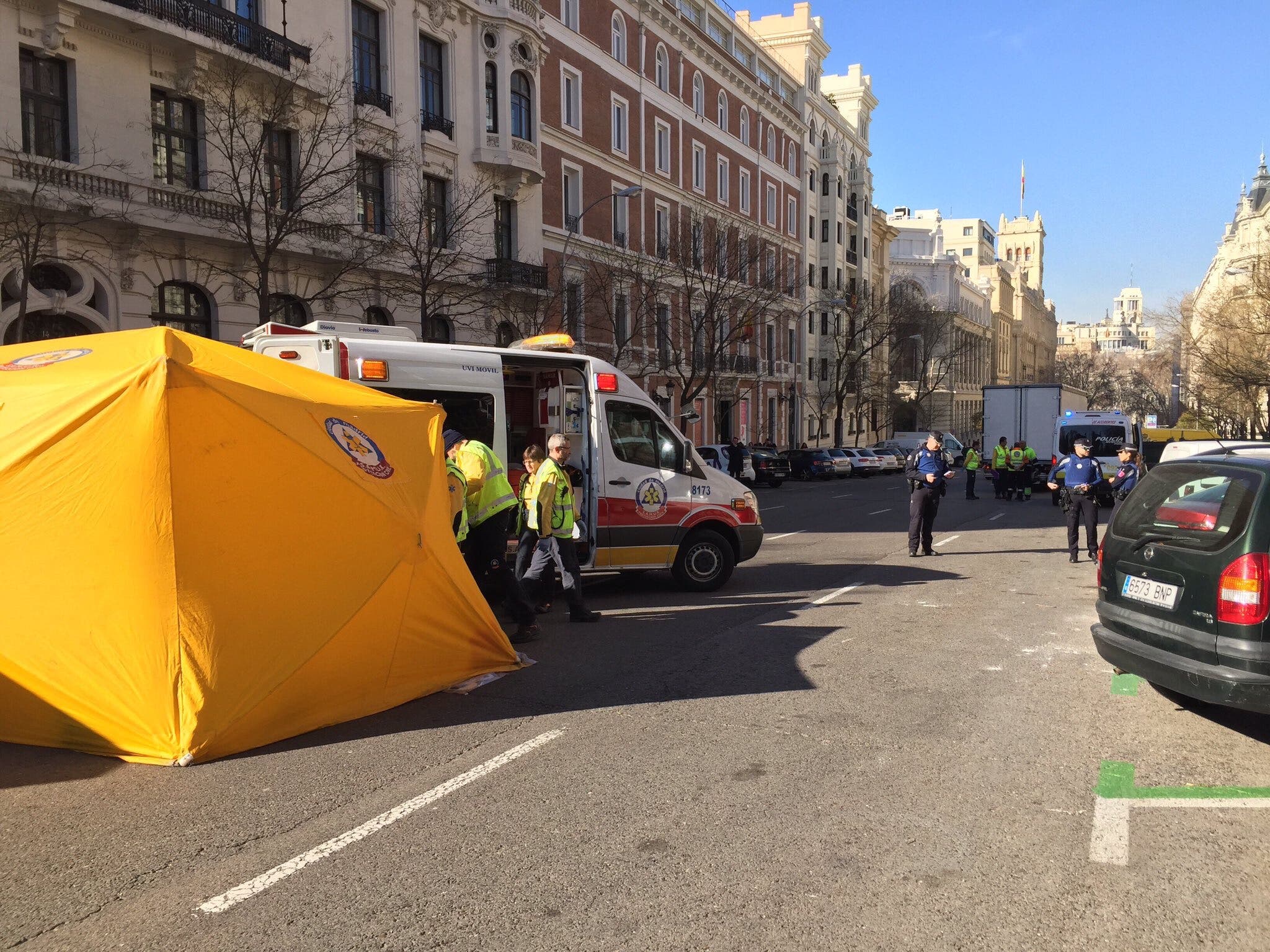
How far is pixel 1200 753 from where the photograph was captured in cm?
550

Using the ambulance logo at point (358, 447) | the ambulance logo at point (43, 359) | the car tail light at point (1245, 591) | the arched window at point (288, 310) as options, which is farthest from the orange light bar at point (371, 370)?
the arched window at point (288, 310)

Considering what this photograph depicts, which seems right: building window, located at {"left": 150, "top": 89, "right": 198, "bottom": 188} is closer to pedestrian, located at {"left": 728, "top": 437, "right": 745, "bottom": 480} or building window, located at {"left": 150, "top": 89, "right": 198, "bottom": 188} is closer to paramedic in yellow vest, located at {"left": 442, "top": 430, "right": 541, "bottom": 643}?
paramedic in yellow vest, located at {"left": 442, "top": 430, "right": 541, "bottom": 643}

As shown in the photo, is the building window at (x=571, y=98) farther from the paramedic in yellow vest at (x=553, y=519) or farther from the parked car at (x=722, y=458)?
the paramedic in yellow vest at (x=553, y=519)

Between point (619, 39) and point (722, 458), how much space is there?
1887 cm

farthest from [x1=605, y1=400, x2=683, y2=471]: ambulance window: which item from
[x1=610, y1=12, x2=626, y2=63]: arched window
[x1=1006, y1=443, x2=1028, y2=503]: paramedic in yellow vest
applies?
[x1=610, y1=12, x2=626, y2=63]: arched window

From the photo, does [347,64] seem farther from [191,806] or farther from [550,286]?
[191,806]

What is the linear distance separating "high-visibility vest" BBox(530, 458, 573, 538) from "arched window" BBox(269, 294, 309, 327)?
1525 cm

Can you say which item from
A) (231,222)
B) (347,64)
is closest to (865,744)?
(231,222)

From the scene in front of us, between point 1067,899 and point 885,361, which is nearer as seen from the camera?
point 1067,899

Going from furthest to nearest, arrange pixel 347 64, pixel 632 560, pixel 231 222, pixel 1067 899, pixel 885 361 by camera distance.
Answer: pixel 885 361
pixel 347 64
pixel 231 222
pixel 632 560
pixel 1067 899

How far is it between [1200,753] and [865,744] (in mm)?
1830

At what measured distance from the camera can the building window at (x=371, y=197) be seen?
2452 cm

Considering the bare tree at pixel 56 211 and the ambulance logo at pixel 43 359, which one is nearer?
the ambulance logo at pixel 43 359

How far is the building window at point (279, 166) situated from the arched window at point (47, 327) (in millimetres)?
4266
